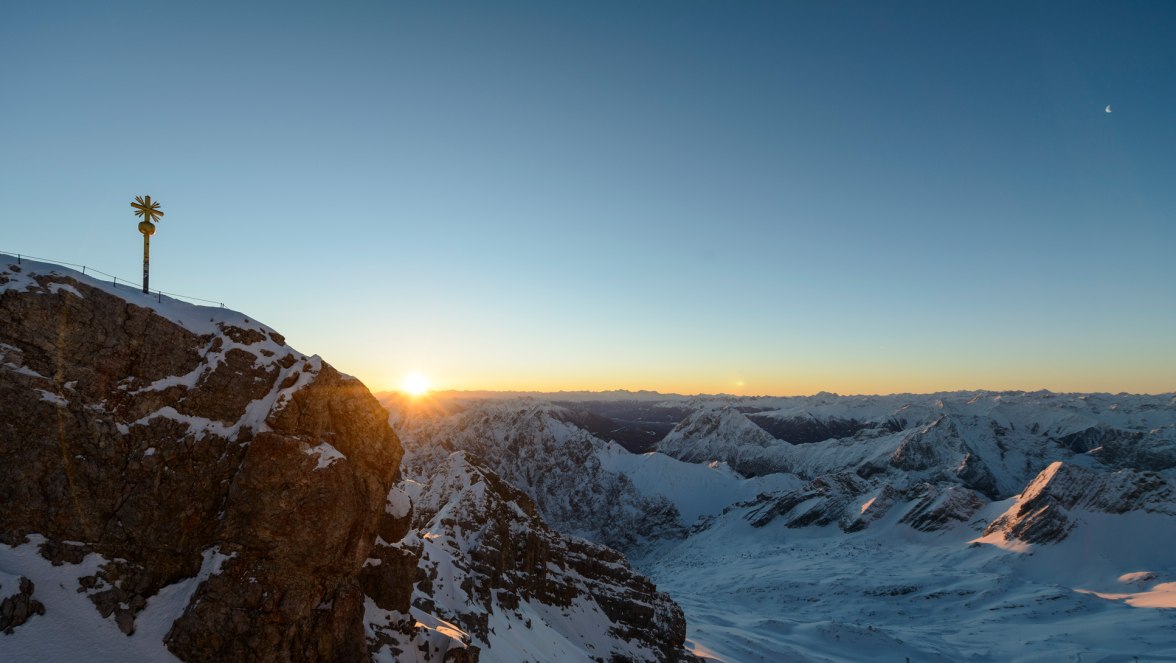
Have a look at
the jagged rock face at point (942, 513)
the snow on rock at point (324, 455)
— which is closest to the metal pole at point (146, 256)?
the snow on rock at point (324, 455)

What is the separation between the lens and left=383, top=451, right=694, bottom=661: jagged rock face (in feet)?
181

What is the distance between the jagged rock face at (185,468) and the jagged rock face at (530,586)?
24343 mm

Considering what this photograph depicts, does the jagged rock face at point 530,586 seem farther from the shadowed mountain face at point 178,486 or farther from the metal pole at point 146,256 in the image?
the metal pole at point 146,256

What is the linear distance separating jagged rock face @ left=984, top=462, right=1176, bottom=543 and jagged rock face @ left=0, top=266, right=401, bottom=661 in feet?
634

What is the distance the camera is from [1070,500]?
555ft

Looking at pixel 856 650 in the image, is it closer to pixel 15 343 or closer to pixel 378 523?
pixel 378 523

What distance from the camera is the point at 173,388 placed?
27844mm

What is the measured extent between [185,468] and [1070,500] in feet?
725

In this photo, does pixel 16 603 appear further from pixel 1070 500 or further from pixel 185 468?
pixel 1070 500

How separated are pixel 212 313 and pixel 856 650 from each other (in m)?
110

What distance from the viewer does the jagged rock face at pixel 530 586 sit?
55281 millimetres

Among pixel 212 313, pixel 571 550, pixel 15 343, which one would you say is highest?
pixel 212 313

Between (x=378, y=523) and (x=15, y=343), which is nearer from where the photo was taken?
(x=15, y=343)

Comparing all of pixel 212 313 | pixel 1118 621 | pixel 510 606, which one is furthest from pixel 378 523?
pixel 1118 621
